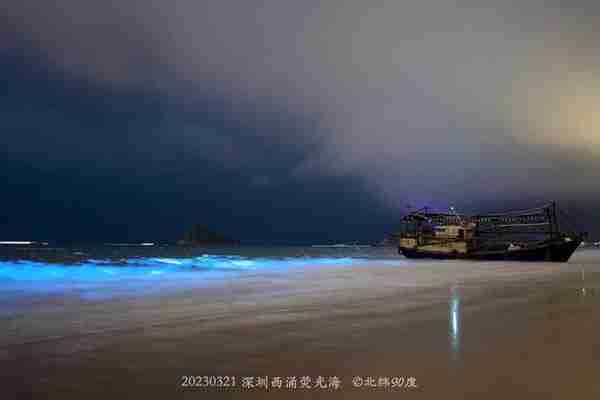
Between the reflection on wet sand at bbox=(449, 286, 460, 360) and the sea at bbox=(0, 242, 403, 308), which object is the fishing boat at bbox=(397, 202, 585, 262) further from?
the reflection on wet sand at bbox=(449, 286, 460, 360)

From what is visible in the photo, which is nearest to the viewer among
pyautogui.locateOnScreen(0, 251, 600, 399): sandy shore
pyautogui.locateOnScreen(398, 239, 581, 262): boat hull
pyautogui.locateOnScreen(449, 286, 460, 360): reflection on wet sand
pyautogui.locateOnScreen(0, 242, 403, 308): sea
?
pyautogui.locateOnScreen(0, 251, 600, 399): sandy shore

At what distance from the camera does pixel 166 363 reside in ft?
20.9

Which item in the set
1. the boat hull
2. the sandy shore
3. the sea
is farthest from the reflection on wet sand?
the boat hull

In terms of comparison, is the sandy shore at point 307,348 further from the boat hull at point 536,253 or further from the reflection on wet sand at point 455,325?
the boat hull at point 536,253

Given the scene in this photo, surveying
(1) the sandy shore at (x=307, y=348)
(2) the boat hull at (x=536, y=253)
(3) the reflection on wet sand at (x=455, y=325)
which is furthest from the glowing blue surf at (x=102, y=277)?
(2) the boat hull at (x=536, y=253)

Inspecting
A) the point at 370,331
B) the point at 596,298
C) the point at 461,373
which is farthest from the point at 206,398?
the point at 596,298

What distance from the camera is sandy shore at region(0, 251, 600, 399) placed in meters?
5.25

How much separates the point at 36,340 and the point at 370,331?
19.1ft

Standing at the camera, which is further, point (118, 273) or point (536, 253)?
point (536, 253)

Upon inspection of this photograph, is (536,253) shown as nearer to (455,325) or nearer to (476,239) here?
(476,239)

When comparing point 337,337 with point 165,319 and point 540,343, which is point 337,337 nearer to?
point 540,343

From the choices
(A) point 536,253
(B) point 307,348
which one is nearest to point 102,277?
(B) point 307,348

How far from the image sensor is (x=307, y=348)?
7.29 meters

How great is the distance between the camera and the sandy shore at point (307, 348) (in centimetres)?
525
